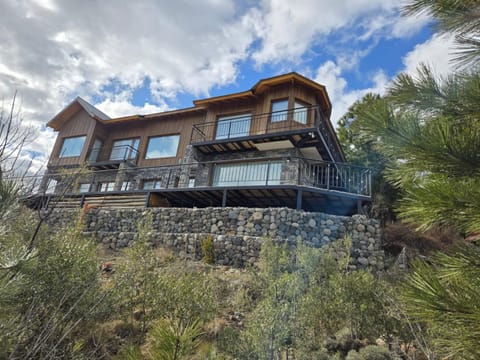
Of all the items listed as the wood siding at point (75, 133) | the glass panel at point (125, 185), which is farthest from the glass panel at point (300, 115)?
the wood siding at point (75, 133)

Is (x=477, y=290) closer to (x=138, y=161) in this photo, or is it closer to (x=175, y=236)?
(x=175, y=236)

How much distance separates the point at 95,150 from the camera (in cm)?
1638

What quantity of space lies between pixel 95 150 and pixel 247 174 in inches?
441

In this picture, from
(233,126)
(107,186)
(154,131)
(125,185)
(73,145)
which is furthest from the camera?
(73,145)

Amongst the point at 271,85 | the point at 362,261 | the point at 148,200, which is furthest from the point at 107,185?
the point at 362,261

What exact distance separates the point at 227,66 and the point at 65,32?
14.9 ft

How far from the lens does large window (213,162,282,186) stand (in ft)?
36.8

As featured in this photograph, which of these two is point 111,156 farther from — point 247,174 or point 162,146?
point 247,174

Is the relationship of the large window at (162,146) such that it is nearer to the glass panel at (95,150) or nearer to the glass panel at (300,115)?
the glass panel at (95,150)

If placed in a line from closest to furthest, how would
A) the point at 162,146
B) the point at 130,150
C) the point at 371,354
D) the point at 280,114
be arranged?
the point at 371,354
the point at 280,114
the point at 162,146
the point at 130,150

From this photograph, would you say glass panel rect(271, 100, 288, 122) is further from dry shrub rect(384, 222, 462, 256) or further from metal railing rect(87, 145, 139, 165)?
metal railing rect(87, 145, 139, 165)

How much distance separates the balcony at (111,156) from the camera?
15203 mm

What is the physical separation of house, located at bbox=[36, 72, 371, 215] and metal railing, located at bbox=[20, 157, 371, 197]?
1.9 inches

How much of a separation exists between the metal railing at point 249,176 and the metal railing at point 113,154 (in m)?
1.08
